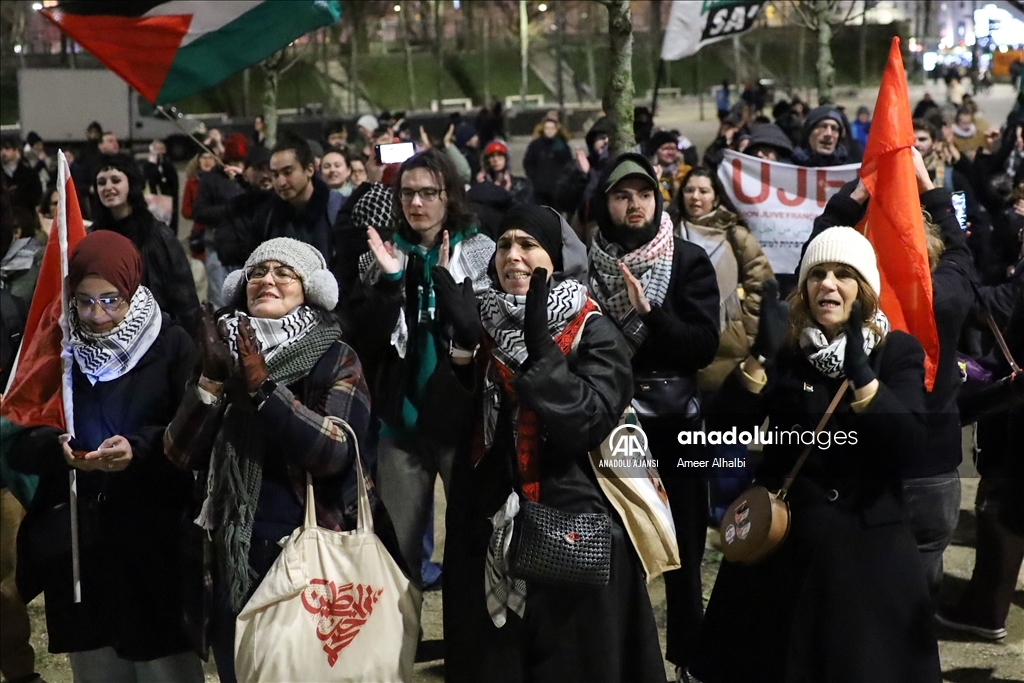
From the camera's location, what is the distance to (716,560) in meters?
6.35

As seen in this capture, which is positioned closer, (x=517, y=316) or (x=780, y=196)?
(x=517, y=316)

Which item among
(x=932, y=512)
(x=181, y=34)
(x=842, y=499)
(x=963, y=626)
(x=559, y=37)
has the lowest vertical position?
(x=963, y=626)

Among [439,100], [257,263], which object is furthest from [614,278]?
[439,100]

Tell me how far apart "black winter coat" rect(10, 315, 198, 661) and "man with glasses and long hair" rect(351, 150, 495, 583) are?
0.77 metres

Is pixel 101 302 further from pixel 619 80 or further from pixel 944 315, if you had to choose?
pixel 619 80

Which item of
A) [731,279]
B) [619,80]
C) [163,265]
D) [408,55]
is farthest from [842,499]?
[408,55]

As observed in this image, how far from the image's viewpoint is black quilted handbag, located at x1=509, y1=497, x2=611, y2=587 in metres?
3.69

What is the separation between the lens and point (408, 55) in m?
48.4

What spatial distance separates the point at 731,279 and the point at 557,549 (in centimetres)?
280

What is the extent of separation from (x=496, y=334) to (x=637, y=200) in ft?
4.13

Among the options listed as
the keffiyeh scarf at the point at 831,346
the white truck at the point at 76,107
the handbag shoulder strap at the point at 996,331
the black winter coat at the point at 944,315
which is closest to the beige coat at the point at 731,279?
the black winter coat at the point at 944,315

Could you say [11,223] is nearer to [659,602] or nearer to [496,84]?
[659,602]

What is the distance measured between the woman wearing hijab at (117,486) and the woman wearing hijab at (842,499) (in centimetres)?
188

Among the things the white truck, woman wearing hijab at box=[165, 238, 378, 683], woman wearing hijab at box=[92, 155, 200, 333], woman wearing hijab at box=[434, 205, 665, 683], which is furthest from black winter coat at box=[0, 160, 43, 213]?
the white truck
